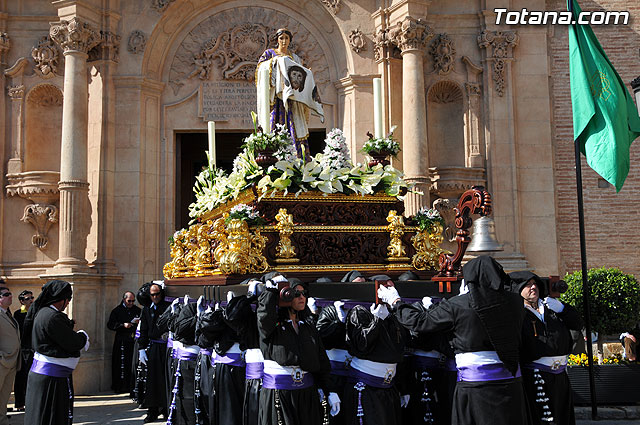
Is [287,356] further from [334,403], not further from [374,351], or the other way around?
[374,351]

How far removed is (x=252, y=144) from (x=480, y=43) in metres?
8.80

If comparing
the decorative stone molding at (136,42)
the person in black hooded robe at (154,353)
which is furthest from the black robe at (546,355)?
the decorative stone molding at (136,42)

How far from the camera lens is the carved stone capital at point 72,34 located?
46.2 feet

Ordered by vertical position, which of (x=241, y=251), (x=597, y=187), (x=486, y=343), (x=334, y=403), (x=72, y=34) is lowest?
(x=334, y=403)

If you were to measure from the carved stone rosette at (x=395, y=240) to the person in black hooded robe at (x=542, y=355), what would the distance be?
2.01 m

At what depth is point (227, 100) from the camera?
15852 mm

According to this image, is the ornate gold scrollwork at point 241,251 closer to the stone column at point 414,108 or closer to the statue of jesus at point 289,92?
the statue of jesus at point 289,92

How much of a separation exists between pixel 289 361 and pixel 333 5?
1142 centimetres

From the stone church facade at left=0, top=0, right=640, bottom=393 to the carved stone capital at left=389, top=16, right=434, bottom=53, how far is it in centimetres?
5

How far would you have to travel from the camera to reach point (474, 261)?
5.85 metres

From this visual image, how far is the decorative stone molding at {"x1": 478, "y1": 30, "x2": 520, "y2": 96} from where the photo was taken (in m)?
15.3

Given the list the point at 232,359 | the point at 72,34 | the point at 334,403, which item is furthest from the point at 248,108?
the point at 334,403

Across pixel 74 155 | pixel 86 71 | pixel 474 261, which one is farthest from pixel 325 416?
pixel 86 71

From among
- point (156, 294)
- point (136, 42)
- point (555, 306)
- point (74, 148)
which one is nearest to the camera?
point (555, 306)
